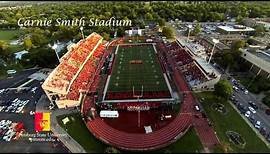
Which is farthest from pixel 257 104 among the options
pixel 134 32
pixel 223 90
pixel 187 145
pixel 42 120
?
pixel 134 32

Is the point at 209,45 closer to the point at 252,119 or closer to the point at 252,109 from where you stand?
the point at 252,109

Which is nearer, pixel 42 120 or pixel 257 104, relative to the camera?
pixel 42 120

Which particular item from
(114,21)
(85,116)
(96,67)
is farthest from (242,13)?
(85,116)

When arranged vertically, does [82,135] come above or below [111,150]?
below

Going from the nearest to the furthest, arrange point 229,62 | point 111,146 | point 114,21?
1. point 111,146
2. point 229,62
3. point 114,21

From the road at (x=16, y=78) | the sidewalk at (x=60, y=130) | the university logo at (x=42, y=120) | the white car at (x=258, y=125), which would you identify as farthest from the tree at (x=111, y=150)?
the road at (x=16, y=78)

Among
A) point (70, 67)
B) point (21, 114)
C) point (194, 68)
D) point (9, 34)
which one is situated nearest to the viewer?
point (21, 114)

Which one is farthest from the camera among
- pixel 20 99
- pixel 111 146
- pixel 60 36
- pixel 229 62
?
pixel 60 36

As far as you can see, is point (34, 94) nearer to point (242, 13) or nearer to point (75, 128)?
point (75, 128)

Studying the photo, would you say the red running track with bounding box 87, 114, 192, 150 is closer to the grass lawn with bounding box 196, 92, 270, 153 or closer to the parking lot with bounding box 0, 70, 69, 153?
the grass lawn with bounding box 196, 92, 270, 153
